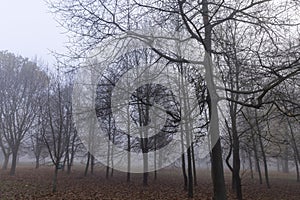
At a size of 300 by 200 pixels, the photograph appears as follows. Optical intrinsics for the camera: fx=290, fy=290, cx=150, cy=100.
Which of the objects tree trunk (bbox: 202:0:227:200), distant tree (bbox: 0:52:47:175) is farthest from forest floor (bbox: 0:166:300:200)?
tree trunk (bbox: 202:0:227:200)

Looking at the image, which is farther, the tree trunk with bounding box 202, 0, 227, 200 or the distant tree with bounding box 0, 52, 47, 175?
the distant tree with bounding box 0, 52, 47, 175

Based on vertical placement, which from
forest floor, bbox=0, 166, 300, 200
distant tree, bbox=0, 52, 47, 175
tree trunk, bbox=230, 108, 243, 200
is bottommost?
forest floor, bbox=0, 166, 300, 200

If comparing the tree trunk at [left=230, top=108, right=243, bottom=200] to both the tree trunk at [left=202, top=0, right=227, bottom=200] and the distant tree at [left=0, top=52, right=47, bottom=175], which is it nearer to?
→ the tree trunk at [left=202, top=0, right=227, bottom=200]

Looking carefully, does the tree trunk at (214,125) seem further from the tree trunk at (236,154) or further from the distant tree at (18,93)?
the distant tree at (18,93)

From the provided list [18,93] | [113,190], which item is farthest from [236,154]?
[18,93]

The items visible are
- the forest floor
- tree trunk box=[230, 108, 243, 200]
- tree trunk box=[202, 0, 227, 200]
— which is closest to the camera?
tree trunk box=[202, 0, 227, 200]

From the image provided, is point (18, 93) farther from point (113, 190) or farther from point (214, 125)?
point (214, 125)

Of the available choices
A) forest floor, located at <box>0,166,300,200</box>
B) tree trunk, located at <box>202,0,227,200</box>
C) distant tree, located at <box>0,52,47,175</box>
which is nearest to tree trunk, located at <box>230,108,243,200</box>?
forest floor, located at <box>0,166,300,200</box>

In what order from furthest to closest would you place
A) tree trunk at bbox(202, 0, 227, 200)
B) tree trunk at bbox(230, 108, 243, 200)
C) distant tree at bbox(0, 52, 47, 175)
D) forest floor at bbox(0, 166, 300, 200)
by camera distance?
distant tree at bbox(0, 52, 47, 175) < forest floor at bbox(0, 166, 300, 200) < tree trunk at bbox(230, 108, 243, 200) < tree trunk at bbox(202, 0, 227, 200)

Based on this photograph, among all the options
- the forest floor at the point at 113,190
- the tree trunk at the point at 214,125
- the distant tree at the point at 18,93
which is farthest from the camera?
the distant tree at the point at 18,93

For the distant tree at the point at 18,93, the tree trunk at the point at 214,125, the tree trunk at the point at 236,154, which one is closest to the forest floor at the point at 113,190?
the tree trunk at the point at 236,154

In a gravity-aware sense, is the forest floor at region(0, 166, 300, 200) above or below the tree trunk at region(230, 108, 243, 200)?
below

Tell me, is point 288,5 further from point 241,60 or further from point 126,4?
point 126,4

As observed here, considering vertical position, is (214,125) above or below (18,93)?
below
